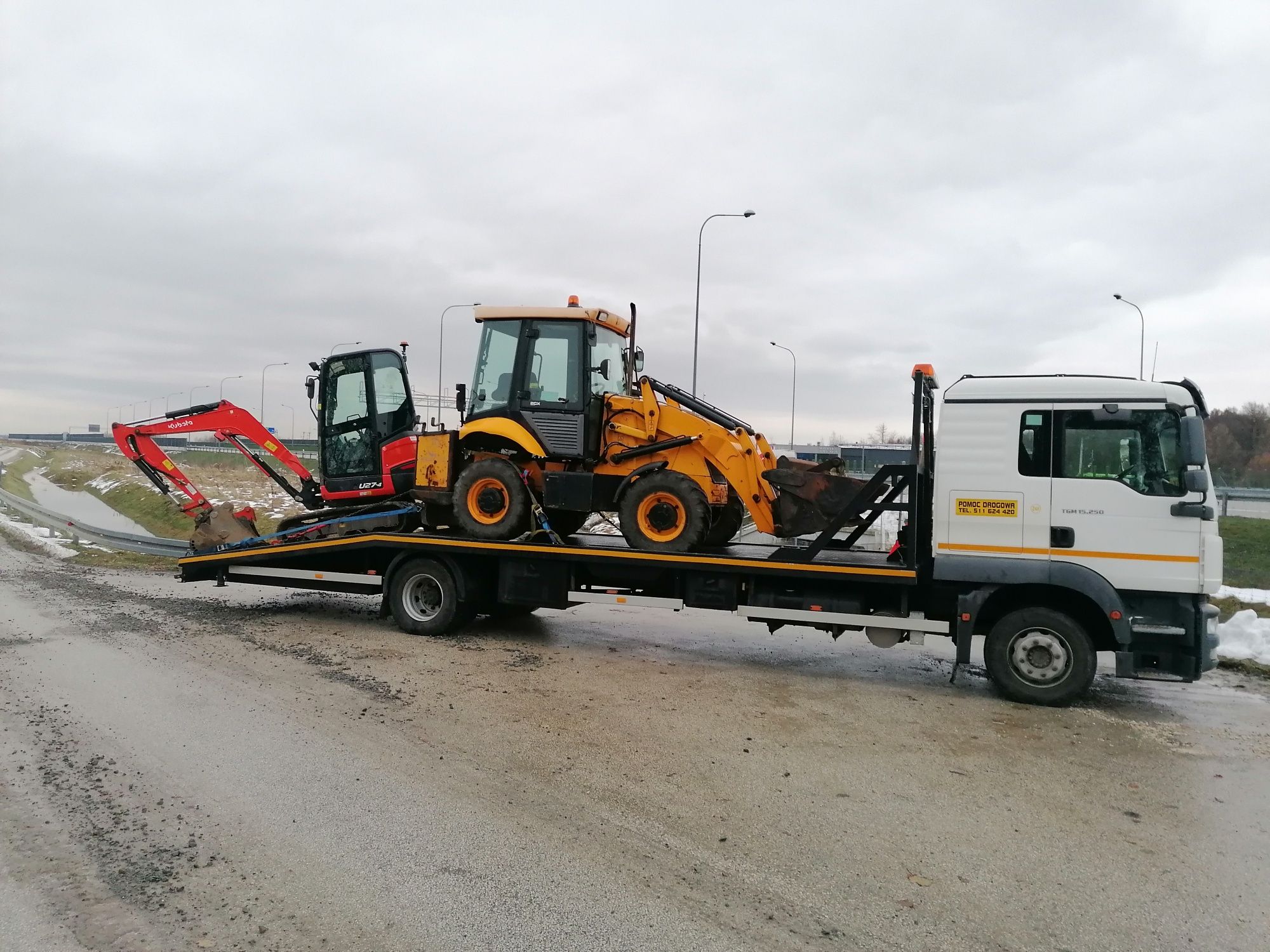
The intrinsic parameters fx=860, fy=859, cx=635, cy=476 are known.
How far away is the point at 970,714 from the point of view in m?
6.95

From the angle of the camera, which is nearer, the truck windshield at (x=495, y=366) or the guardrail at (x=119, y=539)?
the truck windshield at (x=495, y=366)

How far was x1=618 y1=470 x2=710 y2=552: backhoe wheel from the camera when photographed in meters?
8.76

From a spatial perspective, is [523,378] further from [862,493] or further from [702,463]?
[862,493]

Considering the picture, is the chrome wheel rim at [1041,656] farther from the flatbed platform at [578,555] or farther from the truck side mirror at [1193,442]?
the truck side mirror at [1193,442]

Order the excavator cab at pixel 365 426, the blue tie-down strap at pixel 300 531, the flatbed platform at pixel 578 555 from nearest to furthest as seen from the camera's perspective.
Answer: the flatbed platform at pixel 578 555
the blue tie-down strap at pixel 300 531
the excavator cab at pixel 365 426

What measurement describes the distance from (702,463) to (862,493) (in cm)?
174

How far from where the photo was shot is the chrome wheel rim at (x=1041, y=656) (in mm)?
7125

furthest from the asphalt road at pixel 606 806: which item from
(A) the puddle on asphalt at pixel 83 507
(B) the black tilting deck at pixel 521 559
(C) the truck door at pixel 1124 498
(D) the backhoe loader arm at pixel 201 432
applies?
(A) the puddle on asphalt at pixel 83 507

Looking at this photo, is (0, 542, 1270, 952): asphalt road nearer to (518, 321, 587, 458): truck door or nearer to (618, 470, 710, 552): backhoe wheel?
(618, 470, 710, 552): backhoe wheel

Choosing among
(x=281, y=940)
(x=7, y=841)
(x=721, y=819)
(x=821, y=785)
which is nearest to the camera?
(x=281, y=940)

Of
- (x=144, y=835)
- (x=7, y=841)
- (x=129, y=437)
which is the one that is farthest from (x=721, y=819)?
(x=129, y=437)

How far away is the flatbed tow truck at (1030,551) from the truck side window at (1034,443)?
1 centimetres

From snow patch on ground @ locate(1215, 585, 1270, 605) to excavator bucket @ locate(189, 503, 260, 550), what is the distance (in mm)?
13246

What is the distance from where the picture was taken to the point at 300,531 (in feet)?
35.1
